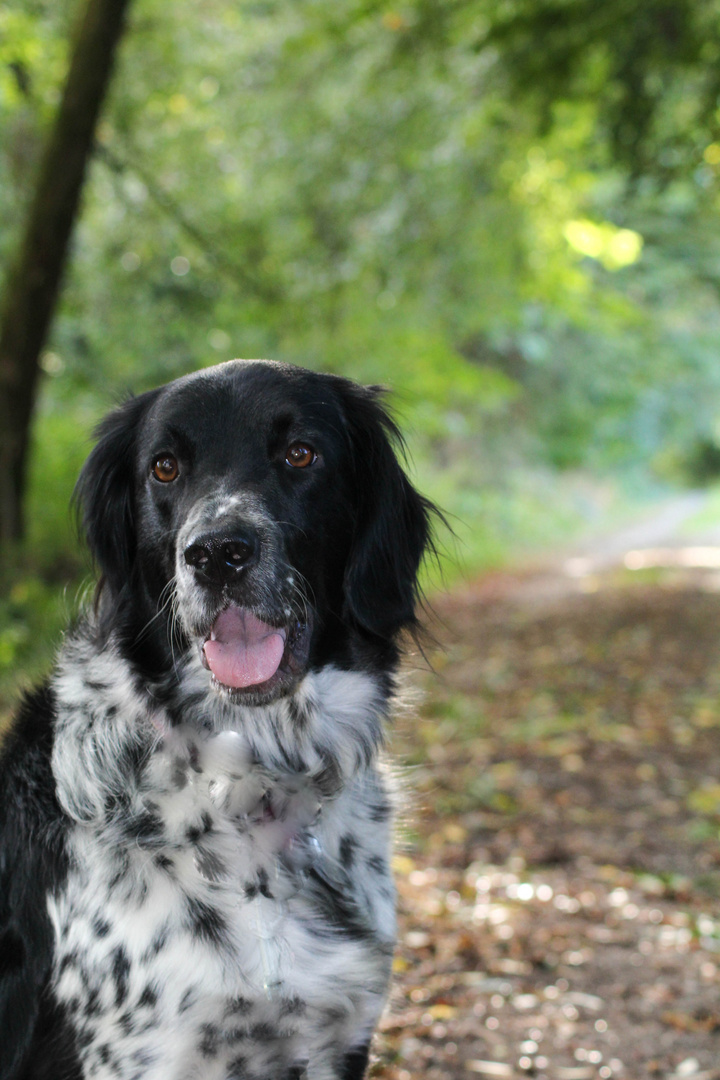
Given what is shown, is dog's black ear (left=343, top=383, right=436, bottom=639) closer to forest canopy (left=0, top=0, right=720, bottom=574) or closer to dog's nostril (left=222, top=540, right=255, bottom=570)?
dog's nostril (left=222, top=540, right=255, bottom=570)

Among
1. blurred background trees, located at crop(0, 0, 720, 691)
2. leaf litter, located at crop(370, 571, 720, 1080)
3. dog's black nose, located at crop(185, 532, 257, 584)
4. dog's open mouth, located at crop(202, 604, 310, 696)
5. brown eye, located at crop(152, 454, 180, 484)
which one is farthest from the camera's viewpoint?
blurred background trees, located at crop(0, 0, 720, 691)

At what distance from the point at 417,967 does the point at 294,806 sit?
2.00 m

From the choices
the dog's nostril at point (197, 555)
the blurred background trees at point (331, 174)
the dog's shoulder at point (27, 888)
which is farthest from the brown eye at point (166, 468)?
the blurred background trees at point (331, 174)

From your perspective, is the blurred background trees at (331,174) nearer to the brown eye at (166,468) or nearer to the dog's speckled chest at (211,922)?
the brown eye at (166,468)

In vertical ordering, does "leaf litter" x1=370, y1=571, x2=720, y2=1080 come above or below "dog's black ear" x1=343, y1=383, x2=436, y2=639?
below

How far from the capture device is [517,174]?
949cm

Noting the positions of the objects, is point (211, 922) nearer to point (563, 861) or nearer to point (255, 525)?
point (255, 525)

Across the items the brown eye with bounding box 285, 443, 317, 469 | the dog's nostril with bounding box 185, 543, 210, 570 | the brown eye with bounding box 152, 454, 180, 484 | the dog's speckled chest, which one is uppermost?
the brown eye with bounding box 285, 443, 317, 469

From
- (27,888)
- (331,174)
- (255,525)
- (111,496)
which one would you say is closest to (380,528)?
(255,525)

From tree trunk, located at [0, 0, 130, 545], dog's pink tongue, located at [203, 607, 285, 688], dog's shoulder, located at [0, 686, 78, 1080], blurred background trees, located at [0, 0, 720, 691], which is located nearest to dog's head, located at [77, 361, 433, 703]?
dog's pink tongue, located at [203, 607, 285, 688]

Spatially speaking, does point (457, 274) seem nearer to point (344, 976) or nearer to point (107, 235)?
point (107, 235)

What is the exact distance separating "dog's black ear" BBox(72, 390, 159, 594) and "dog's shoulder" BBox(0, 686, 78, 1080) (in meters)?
0.51

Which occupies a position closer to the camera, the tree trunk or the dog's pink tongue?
the dog's pink tongue

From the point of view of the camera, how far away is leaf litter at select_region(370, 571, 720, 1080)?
11.4 ft
